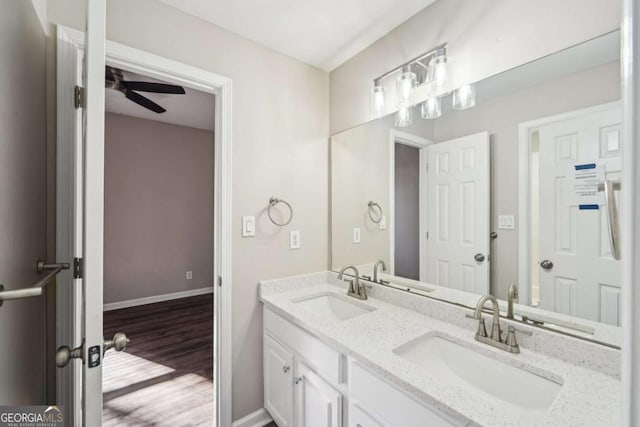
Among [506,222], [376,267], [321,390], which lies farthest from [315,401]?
[506,222]

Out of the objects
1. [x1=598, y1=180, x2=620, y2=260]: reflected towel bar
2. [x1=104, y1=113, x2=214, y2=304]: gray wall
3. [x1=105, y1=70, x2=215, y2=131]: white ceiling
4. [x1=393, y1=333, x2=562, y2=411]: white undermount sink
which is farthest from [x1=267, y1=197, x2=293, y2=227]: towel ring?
[x1=104, y1=113, x2=214, y2=304]: gray wall

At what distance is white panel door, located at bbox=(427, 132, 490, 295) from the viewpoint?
4.42 feet

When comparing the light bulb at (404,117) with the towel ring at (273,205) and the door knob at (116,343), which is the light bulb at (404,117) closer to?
the towel ring at (273,205)

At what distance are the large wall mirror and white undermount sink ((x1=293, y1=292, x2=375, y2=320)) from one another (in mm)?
259

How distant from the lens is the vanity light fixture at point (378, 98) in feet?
5.79

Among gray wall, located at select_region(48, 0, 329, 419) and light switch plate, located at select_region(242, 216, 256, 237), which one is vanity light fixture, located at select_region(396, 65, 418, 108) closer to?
gray wall, located at select_region(48, 0, 329, 419)

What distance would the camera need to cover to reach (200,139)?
4.53 metres

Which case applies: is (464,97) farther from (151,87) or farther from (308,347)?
(151,87)

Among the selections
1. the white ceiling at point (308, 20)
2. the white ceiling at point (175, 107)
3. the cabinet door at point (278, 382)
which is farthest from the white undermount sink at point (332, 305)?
the white ceiling at point (175, 107)

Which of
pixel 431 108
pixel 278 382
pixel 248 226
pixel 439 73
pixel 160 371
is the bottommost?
pixel 160 371

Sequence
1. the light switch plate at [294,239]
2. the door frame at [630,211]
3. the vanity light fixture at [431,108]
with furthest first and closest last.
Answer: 1. the light switch plate at [294,239]
2. the vanity light fixture at [431,108]
3. the door frame at [630,211]

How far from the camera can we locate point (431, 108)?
151 cm

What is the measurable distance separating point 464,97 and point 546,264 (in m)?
0.83

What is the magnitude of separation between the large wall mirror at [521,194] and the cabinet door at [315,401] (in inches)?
27.8
